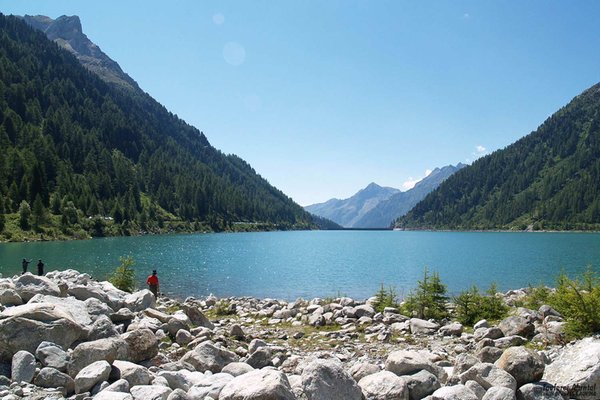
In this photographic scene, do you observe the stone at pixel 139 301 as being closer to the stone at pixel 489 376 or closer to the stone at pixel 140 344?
the stone at pixel 140 344

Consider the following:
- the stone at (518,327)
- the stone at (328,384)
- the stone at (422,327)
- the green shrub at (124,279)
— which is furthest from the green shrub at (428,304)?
the green shrub at (124,279)

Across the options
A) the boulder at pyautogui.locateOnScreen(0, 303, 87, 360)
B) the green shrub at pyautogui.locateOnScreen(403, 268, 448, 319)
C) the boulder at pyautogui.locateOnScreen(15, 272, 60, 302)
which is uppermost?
the boulder at pyautogui.locateOnScreen(15, 272, 60, 302)

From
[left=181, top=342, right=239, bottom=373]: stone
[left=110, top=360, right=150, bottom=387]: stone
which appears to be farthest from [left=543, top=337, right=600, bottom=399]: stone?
[left=110, top=360, right=150, bottom=387]: stone

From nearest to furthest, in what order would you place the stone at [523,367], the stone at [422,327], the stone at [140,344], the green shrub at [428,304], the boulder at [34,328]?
the stone at [523,367]
the boulder at [34,328]
the stone at [140,344]
the stone at [422,327]
the green shrub at [428,304]

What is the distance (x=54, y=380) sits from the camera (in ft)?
32.2

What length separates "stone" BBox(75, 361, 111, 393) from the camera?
31.4 ft

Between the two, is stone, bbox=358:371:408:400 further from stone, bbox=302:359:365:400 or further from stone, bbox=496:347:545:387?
stone, bbox=496:347:545:387

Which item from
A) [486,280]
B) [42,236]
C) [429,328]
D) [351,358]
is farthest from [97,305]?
[42,236]

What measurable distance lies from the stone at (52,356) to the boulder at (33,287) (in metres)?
4.83

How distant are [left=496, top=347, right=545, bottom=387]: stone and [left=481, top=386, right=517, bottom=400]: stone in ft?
2.90

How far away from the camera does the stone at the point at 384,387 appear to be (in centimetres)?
955

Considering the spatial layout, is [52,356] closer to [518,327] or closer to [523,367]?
[523,367]

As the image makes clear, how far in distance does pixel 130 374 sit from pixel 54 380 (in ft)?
5.71

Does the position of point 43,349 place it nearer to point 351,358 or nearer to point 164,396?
point 164,396
